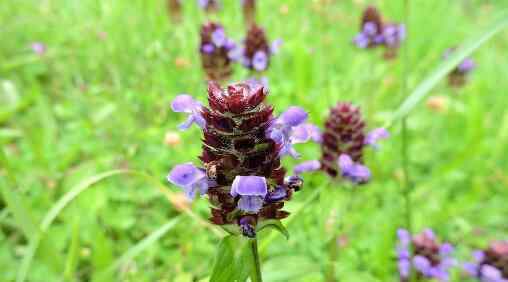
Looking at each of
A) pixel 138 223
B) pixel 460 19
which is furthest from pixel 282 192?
pixel 460 19

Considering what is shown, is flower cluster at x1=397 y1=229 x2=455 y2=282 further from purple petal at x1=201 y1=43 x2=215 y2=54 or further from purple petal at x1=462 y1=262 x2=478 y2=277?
purple petal at x1=201 y1=43 x2=215 y2=54

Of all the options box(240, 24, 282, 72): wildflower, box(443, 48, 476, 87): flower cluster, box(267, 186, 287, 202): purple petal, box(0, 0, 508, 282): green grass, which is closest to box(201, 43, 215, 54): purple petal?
box(240, 24, 282, 72): wildflower

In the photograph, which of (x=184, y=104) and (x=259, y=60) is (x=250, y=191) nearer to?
(x=184, y=104)

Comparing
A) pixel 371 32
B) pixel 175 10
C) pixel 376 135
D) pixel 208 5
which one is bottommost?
pixel 376 135

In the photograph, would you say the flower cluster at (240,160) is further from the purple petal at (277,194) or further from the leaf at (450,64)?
the leaf at (450,64)

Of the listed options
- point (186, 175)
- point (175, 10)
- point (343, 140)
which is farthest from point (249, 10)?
point (186, 175)

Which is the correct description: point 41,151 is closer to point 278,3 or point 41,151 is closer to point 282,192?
point 282,192
